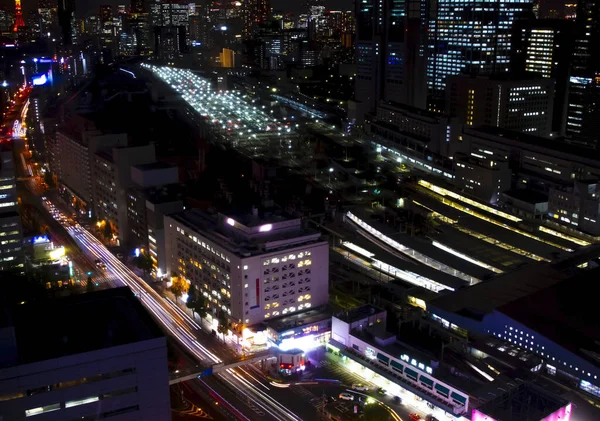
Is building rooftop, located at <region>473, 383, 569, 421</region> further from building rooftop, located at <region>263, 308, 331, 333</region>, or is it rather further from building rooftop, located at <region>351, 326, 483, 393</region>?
building rooftop, located at <region>263, 308, 331, 333</region>

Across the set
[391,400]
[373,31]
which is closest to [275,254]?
[391,400]

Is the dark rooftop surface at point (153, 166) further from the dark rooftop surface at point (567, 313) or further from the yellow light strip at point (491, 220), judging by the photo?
the dark rooftop surface at point (567, 313)

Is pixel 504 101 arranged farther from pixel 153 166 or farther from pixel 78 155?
pixel 78 155

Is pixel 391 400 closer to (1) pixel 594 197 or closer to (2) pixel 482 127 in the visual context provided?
(1) pixel 594 197

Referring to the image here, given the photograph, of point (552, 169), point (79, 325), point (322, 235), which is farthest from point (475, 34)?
point (79, 325)

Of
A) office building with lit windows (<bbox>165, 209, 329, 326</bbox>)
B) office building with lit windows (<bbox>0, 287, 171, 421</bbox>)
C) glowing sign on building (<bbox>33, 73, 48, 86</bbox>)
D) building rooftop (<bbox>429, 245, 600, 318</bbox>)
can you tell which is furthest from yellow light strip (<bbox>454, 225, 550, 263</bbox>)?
glowing sign on building (<bbox>33, 73, 48, 86</bbox>)

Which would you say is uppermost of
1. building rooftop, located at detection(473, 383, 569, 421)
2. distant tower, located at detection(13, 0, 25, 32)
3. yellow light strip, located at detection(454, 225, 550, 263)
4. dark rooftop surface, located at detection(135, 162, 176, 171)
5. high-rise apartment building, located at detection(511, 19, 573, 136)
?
distant tower, located at detection(13, 0, 25, 32)

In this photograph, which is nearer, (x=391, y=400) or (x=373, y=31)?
(x=391, y=400)

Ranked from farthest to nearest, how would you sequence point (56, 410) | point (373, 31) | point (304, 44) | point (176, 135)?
1. point (304, 44)
2. point (373, 31)
3. point (176, 135)
4. point (56, 410)
